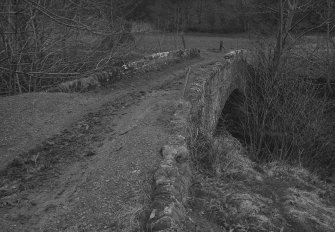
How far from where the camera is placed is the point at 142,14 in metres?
24.2

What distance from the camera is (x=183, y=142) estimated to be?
5.78 meters

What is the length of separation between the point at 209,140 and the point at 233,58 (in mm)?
7740

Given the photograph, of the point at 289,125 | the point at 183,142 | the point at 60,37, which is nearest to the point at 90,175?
the point at 183,142

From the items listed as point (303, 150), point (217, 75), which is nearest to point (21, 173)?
point (217, 75)

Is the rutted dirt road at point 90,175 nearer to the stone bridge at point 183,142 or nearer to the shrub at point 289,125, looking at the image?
the stone bridge at point 183,142

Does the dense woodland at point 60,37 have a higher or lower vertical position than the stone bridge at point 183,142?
higher

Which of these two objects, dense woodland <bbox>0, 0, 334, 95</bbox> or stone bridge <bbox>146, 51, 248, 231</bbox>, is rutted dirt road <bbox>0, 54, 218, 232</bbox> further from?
dense woodland <bbox>0, 0, 334, 95</bbox>

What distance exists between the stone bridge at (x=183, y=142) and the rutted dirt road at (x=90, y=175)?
0.18m

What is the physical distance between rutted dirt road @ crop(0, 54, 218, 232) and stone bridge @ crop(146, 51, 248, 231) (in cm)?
18

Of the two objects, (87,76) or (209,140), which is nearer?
(209,140)

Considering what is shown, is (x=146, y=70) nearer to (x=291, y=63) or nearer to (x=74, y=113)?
(x=74, y=113)

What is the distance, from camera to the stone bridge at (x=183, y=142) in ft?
13.3

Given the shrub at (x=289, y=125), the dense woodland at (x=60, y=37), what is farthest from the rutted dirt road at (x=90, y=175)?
the shrub at (x=289, y=125)

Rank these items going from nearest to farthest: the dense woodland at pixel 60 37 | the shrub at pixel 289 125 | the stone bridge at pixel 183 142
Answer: the stone bridge at pixel 183 142 → the dense woodland at pixel 60 37 → the shrub at pixel 289 125
